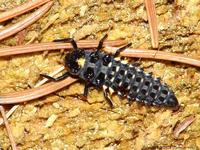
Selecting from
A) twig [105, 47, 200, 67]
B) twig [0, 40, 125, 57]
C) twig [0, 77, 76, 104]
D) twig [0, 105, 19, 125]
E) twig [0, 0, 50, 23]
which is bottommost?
twig [0, 105, 19, 125]

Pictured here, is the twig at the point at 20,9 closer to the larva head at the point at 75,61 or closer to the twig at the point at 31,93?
the larva head at the point at 75,61

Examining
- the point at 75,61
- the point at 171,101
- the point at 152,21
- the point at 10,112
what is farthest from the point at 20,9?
the point at 171,101

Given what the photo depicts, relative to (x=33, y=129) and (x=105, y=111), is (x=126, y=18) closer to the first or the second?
(x=105, y=111)

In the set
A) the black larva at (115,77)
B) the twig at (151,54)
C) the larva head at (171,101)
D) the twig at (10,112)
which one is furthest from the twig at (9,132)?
the larva head at (171,101)

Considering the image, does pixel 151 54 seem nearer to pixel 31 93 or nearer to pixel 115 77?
pixel 115 77

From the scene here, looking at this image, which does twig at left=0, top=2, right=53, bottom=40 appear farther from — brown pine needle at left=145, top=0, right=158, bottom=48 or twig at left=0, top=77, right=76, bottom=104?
brown pine needle at left=145, top=0, right=158, bottom=48

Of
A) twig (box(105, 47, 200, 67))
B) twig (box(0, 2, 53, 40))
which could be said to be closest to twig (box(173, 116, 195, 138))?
twig (box(105, 47, 200, 67))

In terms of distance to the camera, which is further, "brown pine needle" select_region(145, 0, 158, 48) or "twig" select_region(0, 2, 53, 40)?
"brown pine needle" select_region(145, 0, 158, 48)
